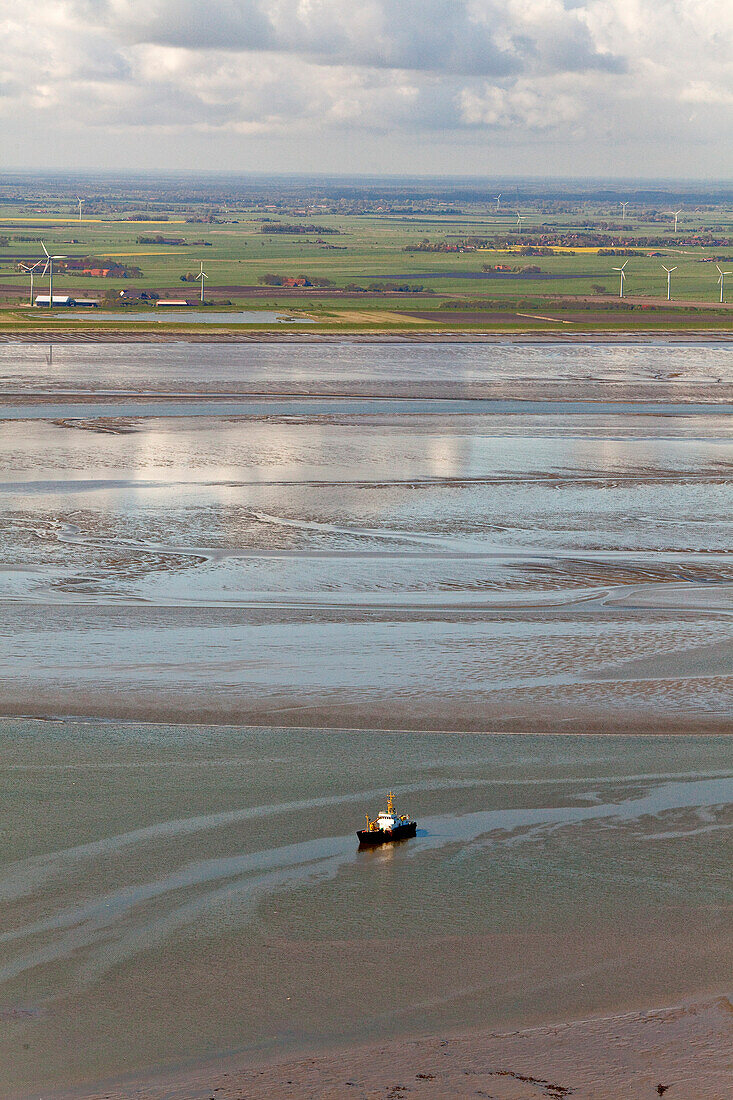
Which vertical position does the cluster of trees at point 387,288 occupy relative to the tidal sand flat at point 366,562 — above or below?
above

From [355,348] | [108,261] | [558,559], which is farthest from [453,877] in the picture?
[108,261]

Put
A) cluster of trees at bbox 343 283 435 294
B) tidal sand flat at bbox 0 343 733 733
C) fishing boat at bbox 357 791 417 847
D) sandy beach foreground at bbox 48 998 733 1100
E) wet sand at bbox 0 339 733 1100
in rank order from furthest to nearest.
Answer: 1. cluster of trees at bbox 343 283 435 294
2. tidal sand flat at bbox 0 343 733 733
3. fishing boat at bbox 357 791 417 847
4. wet sand at bbox 0 339 733 1100
5. sandy beach foreground at bbox 48 998 733 1100

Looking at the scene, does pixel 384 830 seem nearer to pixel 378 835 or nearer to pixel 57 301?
pixel 378 835

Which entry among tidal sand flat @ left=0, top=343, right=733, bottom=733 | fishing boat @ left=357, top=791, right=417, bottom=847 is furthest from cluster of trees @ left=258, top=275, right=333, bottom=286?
fishing boat @ left=357, top=791, right=417, bottom=847

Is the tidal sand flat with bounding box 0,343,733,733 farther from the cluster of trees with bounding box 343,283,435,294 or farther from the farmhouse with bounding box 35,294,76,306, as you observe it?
the cluster of trees with bounding box 343,283,435,294

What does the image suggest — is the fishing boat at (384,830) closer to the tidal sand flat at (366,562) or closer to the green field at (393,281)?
the tidal sand flat at (366,562)

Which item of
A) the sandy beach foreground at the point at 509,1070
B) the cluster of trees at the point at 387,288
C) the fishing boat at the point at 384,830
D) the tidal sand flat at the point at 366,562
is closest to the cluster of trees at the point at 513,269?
the cluster of trees at the point at 387,288

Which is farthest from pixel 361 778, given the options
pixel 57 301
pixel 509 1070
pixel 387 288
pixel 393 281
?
pixel 393 281

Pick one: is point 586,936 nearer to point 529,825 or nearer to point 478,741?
point 529,825
